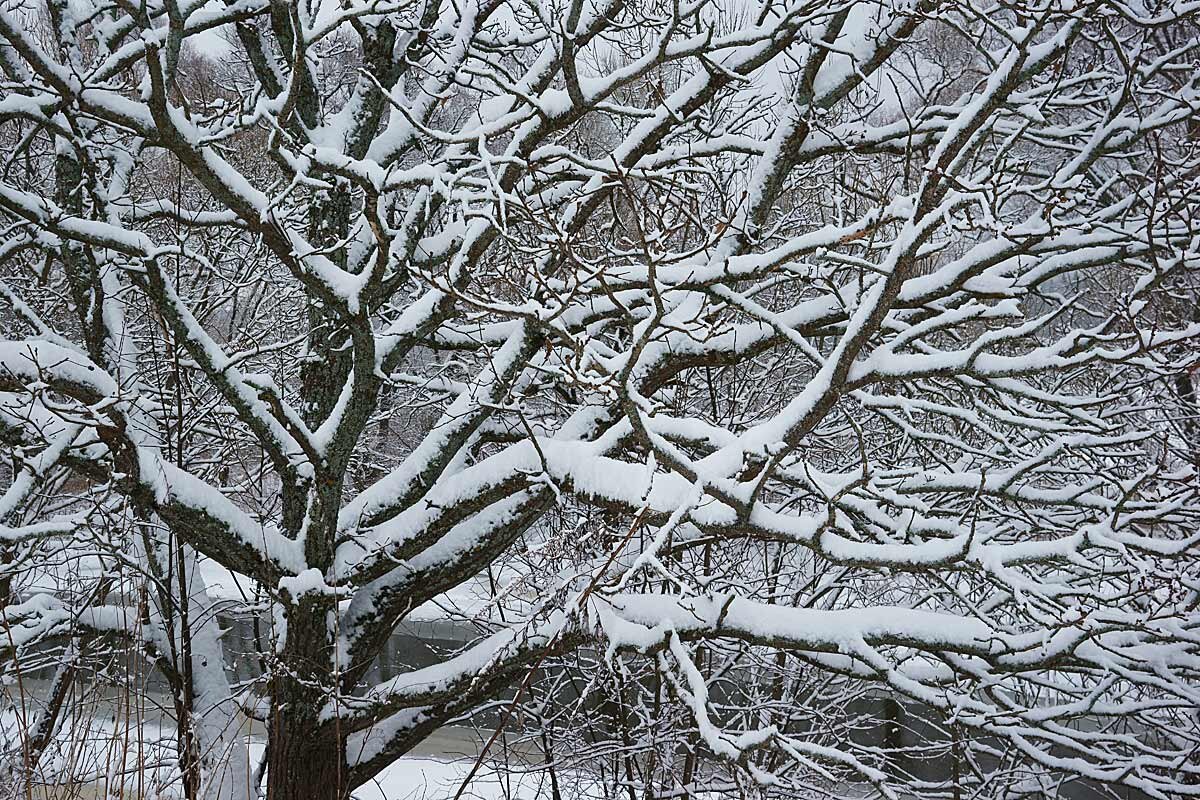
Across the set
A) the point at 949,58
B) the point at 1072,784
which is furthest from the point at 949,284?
the point at 1072,784

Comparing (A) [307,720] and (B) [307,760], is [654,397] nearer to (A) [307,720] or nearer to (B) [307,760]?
(A) [307,720]

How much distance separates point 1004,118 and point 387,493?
16.1ft

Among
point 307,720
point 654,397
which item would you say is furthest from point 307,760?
point 654,397

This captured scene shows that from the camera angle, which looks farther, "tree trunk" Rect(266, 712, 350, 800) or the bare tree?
"tree trunk" Rect(266, 712, 350, 800)

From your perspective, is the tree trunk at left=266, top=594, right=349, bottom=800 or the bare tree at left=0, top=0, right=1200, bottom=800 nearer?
the bare tree at left=0, top=0, right=1200, bottom=800

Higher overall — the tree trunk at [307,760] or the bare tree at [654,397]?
the bare tree at [654,397]

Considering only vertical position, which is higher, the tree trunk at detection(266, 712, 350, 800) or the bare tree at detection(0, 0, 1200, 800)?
the bare tree at detection(0, 0, 1200, 800)

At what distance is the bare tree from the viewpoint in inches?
150

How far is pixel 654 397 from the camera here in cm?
618

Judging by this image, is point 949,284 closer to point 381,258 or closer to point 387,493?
point 381,258

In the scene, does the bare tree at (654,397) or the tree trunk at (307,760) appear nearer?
→ the bare tree at (654,397)

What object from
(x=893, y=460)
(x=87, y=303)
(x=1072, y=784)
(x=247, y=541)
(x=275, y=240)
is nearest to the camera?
(x=275, y=240)

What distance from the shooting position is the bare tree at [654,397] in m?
3.82

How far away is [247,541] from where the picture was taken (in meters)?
5.32
